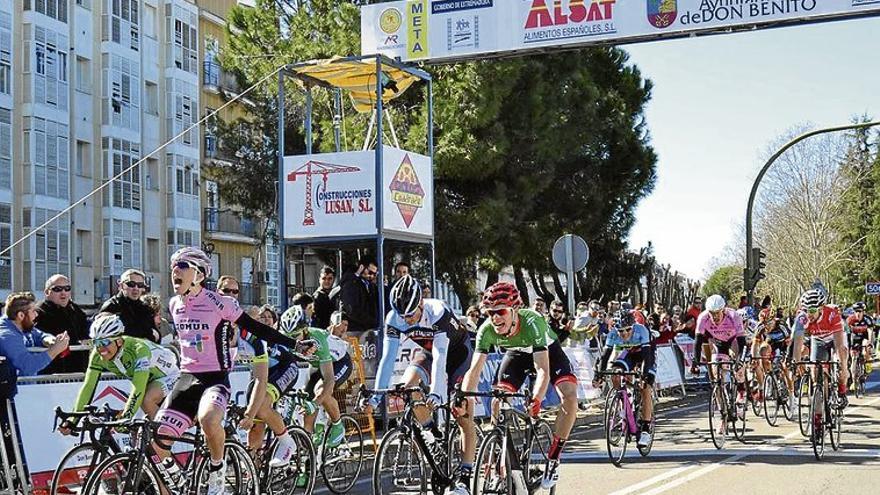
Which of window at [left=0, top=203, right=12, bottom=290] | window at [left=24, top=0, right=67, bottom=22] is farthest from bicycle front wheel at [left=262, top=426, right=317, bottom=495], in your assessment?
window at [left=24, top=0, right=67, bottom=22]

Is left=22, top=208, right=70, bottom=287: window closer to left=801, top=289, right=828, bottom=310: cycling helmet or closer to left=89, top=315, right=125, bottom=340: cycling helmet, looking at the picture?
left=801, top=289, right=828, bottom=310: cycling helmet

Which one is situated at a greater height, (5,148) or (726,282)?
(5,148)

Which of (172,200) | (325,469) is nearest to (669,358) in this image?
(325,469)

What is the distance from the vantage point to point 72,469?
9117 mm

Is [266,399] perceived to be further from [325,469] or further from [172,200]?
[172,200]

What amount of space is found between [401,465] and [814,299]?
26.0ft

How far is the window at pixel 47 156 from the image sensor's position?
40.8 metres

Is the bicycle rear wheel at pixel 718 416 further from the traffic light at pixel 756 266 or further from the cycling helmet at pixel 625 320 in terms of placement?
the traffic light at pixel 756 266

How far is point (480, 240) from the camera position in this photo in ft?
107

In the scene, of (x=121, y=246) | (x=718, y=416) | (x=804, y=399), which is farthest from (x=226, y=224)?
(x=804, y=399)

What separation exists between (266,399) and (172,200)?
135 ft

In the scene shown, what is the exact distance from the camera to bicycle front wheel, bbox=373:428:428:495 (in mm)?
9634

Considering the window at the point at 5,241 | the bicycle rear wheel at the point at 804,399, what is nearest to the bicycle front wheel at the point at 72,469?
the bicycle rear wheel at the point at 804,399

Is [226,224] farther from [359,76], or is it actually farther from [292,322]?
[292,322]
